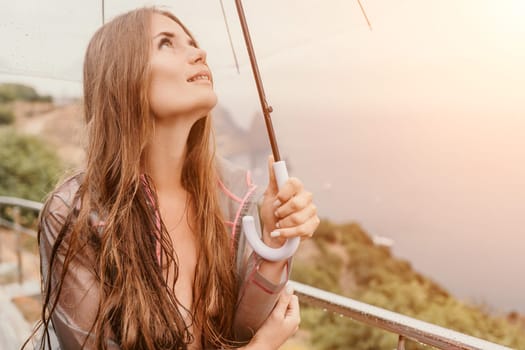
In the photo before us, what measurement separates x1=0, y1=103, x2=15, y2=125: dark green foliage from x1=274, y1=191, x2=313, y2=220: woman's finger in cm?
1328

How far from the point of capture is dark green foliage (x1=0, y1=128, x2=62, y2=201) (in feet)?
37.1

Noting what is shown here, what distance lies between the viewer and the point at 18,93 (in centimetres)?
1362

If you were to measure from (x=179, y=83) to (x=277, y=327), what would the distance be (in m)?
0.62

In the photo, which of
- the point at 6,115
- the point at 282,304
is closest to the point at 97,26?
the point at 282,304

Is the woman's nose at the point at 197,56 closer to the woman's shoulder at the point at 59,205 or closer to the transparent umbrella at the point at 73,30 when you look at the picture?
the transparent umbrella at the point at 73,30

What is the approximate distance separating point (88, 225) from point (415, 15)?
116cm

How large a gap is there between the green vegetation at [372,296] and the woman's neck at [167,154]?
848 cm

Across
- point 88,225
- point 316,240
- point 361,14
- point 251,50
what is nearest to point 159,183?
point 88,225

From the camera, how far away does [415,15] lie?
165 cm

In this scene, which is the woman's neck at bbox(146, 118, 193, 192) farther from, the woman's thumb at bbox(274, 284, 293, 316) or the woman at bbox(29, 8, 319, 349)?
the woman's thumb at bbox(274, 284, 293, 316)

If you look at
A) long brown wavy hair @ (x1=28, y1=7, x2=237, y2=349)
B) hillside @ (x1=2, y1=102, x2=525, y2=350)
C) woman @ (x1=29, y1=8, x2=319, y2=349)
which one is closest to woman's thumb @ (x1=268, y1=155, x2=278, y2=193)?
woman @ (x1=29, y1=8, x2=319, y2=349)

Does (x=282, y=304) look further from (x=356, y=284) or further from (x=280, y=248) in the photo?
(x=356, y=284)

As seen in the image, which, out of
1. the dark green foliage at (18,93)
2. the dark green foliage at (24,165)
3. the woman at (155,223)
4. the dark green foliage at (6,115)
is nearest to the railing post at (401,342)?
the woman at (155,223)

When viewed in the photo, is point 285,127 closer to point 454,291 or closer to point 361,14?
point 454,291
